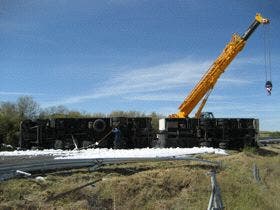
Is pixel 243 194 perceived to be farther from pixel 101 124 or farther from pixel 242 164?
pixel 101 124

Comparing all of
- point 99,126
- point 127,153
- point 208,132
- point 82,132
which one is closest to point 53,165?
point 127,153

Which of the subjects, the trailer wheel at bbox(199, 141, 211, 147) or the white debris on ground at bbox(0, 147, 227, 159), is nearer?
the white debris on ground at bbox(0, 147, 227, 159)

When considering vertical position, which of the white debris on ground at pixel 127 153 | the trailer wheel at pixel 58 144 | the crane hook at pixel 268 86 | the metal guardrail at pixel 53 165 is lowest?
the metal guardrail at pixel 53 165

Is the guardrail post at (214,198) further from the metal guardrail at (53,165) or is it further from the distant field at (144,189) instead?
the metal guardrail at (53,165)

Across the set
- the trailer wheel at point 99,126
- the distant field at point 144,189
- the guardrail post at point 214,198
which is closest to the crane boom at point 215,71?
the trailer wheel at point 99,126

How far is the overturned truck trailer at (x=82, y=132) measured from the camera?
3053 centimetres

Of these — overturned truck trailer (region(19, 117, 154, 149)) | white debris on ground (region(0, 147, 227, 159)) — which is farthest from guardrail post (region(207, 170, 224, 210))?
overturned truck trailer (region(19, 117, 154, 149))

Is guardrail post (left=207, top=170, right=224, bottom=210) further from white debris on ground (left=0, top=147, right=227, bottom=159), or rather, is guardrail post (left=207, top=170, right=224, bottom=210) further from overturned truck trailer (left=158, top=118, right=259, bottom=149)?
overturned truck trailer (left=158, top=118, right=259, bottom=149)

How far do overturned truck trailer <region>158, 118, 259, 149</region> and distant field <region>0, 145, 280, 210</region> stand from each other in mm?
9068

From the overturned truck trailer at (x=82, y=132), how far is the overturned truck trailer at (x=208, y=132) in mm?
1346

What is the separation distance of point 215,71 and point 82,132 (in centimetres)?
941

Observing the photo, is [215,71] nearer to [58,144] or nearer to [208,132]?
[208,132]

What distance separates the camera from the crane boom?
3144 centimetres

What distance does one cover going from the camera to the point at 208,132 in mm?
30203
